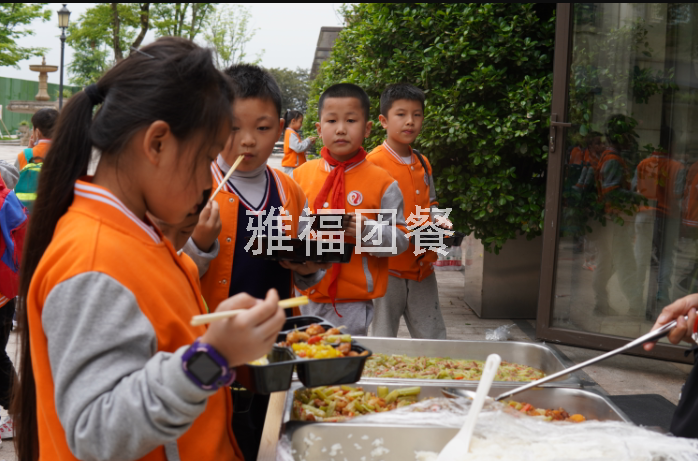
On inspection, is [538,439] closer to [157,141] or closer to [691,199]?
[157,141]

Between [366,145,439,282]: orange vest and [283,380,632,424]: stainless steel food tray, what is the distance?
1773 mm

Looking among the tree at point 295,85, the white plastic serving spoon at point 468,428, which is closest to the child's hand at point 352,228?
the white plastic serving spoon at point 468,428

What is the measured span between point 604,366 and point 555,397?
270cm

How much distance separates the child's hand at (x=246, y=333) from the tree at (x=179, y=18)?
1737cm

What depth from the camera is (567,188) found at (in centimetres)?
439

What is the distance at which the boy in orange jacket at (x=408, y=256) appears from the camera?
383 centimetres

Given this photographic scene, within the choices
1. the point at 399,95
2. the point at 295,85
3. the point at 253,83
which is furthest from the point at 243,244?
the point at 295,85

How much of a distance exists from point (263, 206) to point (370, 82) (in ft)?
10.6

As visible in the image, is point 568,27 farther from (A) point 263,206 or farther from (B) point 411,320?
(A) point 263,206

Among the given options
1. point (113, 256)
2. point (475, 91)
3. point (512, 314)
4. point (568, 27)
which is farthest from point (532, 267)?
point (113, 256)

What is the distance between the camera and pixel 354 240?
2.78 metres

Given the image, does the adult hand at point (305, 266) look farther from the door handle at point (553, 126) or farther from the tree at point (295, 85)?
the tree at point (295, 85)

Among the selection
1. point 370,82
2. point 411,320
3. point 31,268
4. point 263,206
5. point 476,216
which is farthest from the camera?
point 370,82

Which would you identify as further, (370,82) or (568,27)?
(370,82)
